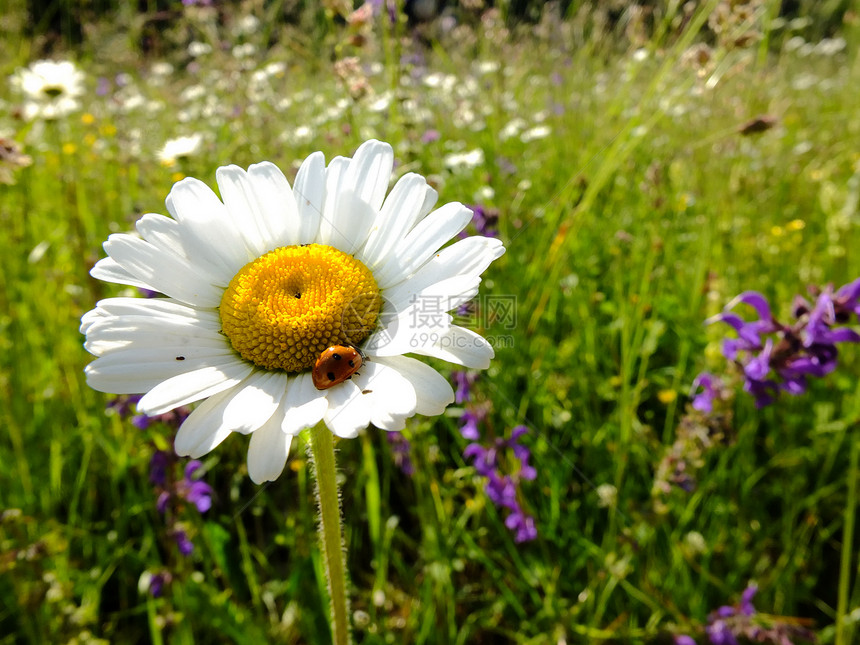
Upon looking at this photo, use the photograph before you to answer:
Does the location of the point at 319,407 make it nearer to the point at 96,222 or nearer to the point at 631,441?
the point at 631,441

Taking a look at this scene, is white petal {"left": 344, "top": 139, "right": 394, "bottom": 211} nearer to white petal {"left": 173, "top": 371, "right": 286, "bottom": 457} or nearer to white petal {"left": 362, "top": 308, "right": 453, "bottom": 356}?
white petal {"left": 362, "top": 308, "right": 453, "bottom": 356}

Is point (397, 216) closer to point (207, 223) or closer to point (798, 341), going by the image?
point (207, 223)

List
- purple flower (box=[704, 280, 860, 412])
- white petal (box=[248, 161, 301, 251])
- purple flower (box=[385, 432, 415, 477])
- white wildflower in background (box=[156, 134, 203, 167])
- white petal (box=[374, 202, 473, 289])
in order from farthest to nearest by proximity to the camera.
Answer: white wildflower in background (box=[156, 134, 203, 167]), purple flower (box=[385, 432, 415, 477]), purple flower (box=[704, 280, 860, 412]), white petal (box=[248, 161, 301, 251]), white petal (box=[374, 202, 473, 289])

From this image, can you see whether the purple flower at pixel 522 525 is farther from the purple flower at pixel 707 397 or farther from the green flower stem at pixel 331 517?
the green flower stem at pixel 331 517

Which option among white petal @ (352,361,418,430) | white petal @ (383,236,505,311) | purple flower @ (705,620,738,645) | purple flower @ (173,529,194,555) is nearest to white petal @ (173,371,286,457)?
white petal @ (352,361,418,430)

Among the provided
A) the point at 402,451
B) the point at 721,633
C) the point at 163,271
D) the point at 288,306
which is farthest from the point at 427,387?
the point at 721,633

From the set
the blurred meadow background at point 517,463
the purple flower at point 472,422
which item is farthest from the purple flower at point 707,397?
the purple flower at point 472,422
